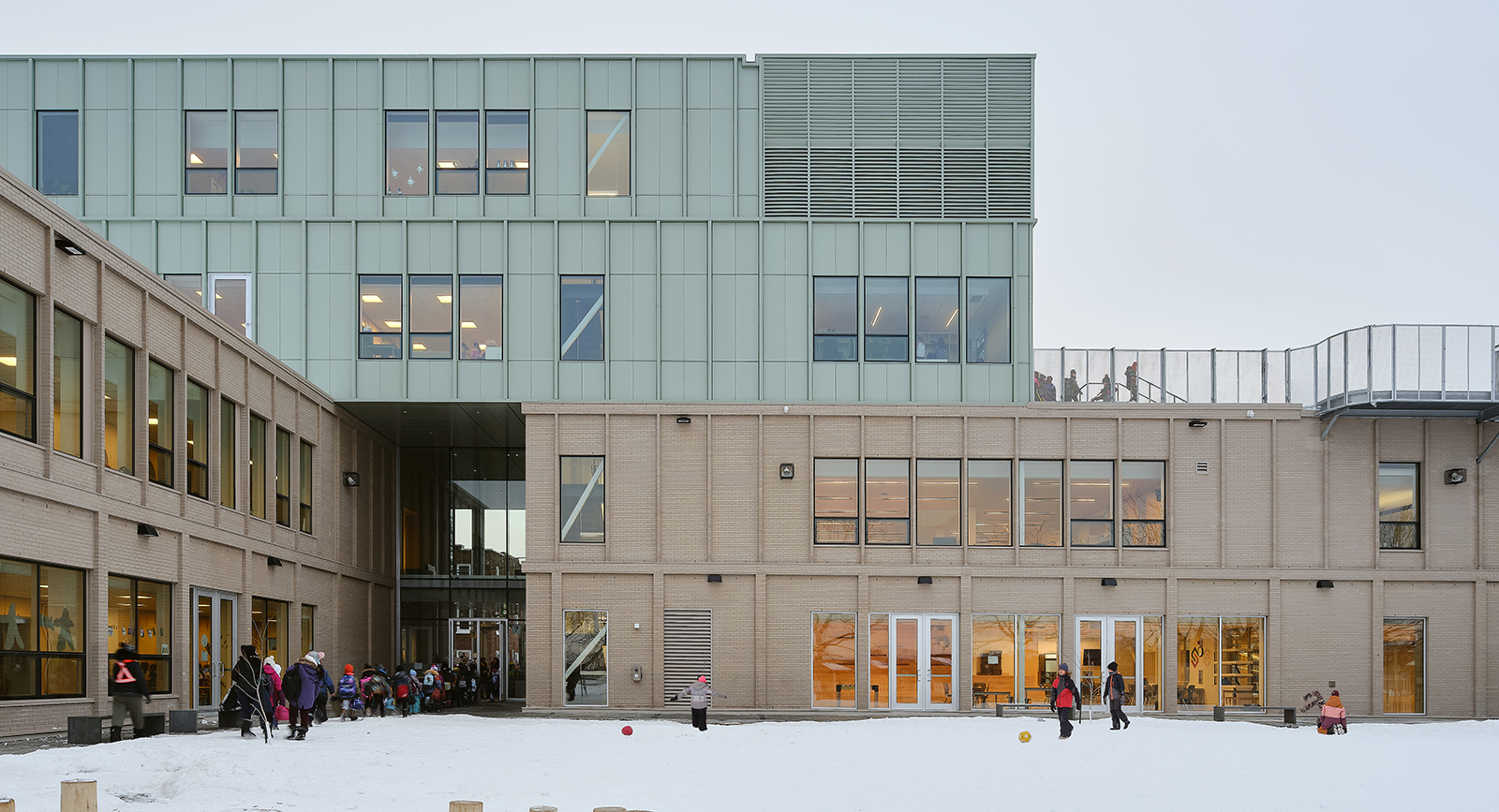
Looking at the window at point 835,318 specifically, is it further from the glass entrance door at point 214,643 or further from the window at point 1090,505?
the glass entrance door at point 214,643

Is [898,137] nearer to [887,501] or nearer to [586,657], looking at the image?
[887,501]

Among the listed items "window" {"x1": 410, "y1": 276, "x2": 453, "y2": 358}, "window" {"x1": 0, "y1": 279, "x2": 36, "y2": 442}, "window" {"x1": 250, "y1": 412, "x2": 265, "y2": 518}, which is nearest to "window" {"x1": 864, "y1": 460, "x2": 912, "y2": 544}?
"window" {"x1": 410, "y1": 276, "x2": 453, "y2": 358}

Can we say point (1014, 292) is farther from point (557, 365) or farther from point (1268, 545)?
point (557, 365)

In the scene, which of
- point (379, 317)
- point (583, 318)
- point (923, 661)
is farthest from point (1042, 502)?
point (379, 317)

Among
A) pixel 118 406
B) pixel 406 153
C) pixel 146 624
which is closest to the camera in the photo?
pixel 118 406

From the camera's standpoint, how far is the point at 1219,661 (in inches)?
1133

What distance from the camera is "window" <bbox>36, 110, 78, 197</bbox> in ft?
96.3

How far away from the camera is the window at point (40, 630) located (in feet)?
53.0

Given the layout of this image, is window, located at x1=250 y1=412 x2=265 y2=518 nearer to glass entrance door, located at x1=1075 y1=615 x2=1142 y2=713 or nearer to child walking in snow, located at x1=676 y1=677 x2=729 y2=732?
child walking in snow, located at x1=676 y1=677 x2=729 y2=732

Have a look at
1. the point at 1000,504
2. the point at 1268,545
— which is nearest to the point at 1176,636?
the point at 1268,545

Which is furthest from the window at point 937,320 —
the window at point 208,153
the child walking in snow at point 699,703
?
the window at point 208,153

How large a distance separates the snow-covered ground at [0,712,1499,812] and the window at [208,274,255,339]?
11.4 m

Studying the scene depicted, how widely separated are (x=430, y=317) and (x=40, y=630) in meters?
13.9

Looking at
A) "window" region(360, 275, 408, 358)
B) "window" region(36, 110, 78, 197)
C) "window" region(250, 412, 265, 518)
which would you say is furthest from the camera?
"window" region(360, 275, 408, 358)
